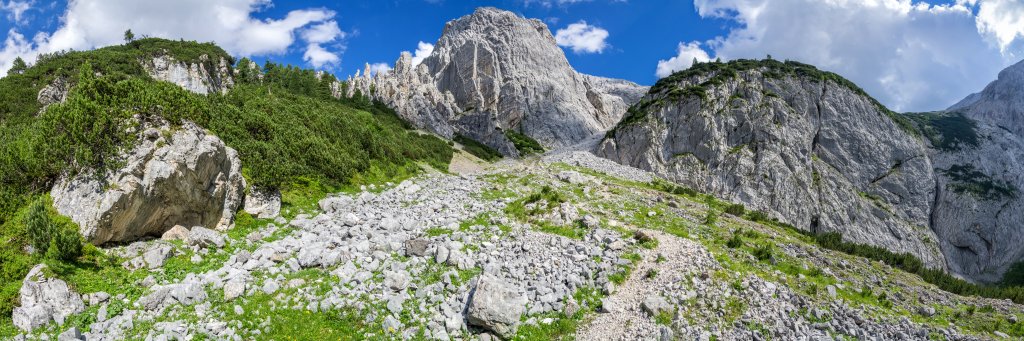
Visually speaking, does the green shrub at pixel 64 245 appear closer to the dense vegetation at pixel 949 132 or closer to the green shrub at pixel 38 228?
the green shrub at pixel 38 228

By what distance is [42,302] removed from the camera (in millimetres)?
11000

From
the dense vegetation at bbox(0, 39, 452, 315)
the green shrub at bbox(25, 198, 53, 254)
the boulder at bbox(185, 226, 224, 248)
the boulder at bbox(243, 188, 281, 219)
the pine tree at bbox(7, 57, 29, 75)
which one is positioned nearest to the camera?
the green shrub at bbox(25, 198, 53, 254)

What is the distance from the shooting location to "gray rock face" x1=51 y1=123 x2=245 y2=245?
46.0ft

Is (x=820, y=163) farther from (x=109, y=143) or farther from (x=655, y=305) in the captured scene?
(x=109, y=143)

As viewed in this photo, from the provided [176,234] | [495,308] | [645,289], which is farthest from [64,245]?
[645,289]

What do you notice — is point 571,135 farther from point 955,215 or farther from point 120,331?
point 120,331

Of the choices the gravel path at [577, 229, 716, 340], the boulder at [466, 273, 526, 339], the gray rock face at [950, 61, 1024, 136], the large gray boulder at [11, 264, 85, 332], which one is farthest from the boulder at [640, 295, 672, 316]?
the gray rock face at [950, 61, 1024, 136]

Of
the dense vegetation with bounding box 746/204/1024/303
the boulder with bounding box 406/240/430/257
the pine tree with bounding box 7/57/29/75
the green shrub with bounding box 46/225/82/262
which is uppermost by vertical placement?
the pine tree with bounding box 7/57/29/75

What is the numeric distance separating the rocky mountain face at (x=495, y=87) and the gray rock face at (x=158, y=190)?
76608 millimetres

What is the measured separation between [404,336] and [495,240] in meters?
6.72

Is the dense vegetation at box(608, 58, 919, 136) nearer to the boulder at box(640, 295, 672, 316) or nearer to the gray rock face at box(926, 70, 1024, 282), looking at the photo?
the gray rock face at box(926, 70, 1024, 282)

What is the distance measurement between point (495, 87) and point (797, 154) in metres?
74.3

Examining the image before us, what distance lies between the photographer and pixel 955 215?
75.1 m

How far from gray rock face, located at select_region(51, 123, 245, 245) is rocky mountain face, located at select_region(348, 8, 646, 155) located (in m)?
76.6
